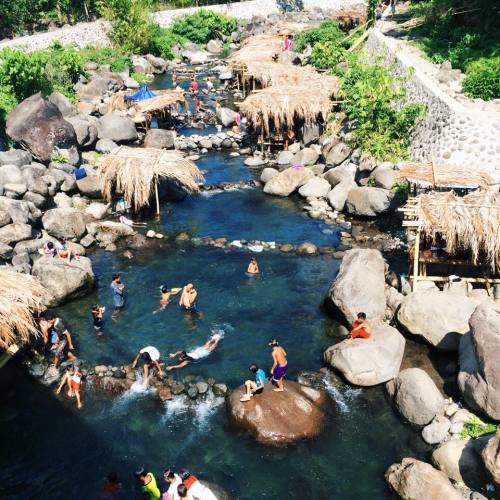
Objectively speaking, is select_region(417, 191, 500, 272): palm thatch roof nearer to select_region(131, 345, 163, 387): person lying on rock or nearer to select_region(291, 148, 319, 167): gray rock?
select_region(131, 345, 163, 387): person lying on rock

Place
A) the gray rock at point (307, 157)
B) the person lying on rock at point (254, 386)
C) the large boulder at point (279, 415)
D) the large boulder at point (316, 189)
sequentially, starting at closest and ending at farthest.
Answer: the large boulder at point (279, 415) → the person lying on rock at point (254, 386) → the large boulder at point (316, 189) → the gray rock at point (307, 157)

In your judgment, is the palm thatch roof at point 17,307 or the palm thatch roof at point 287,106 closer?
the palm thatch roof at point 17,307

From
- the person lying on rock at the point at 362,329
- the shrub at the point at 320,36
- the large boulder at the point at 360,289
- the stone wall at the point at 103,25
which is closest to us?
the person lying on rock at the point at 362,329

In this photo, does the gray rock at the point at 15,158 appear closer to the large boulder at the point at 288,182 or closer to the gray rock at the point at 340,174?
the large boulder at the point at 288,182

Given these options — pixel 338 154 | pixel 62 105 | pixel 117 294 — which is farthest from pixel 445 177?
pixel 62 105

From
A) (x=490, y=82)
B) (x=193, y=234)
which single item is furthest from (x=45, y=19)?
(x=490, y=82)

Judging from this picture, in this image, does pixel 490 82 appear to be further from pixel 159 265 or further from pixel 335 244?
pixel 159 265

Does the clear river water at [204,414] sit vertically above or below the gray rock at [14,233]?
below

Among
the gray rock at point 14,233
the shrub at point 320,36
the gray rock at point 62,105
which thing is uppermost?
the shrub at point 320,36

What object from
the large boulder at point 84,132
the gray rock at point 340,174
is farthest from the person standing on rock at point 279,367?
the large boulder at point 84,132
